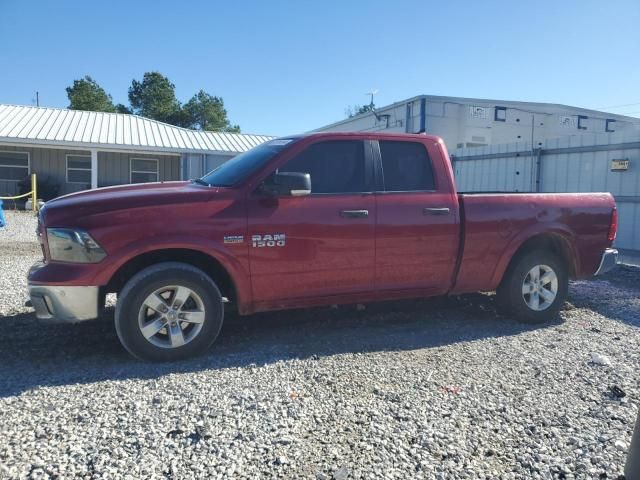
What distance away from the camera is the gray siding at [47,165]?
70.8 feet

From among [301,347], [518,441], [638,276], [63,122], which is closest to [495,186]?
[638,276]

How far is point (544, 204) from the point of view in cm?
563

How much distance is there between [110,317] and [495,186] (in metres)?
11.2

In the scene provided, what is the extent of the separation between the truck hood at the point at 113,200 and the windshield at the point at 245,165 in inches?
9.5

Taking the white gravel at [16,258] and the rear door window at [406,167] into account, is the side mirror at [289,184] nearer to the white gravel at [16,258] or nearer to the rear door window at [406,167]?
the rear door window at [406,167]

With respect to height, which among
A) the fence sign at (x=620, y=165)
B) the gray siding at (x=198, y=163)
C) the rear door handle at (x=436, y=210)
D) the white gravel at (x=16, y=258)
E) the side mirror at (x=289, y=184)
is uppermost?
the gray siding at (x=198, y=163)

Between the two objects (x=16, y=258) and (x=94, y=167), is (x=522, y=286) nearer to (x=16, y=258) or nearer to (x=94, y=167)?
(x=16, y=258)

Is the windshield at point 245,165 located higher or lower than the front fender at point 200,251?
higher

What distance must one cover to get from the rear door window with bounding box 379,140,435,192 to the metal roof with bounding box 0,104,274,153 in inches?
703

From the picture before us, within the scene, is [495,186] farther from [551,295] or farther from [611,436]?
[611,436]

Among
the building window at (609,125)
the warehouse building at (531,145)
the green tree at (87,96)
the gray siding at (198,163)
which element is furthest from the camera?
the green tree at (87,96)

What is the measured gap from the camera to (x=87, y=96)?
50.3 metres

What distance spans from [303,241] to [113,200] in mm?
1586

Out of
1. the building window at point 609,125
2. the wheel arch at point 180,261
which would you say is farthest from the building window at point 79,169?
the building window at point 609,125
